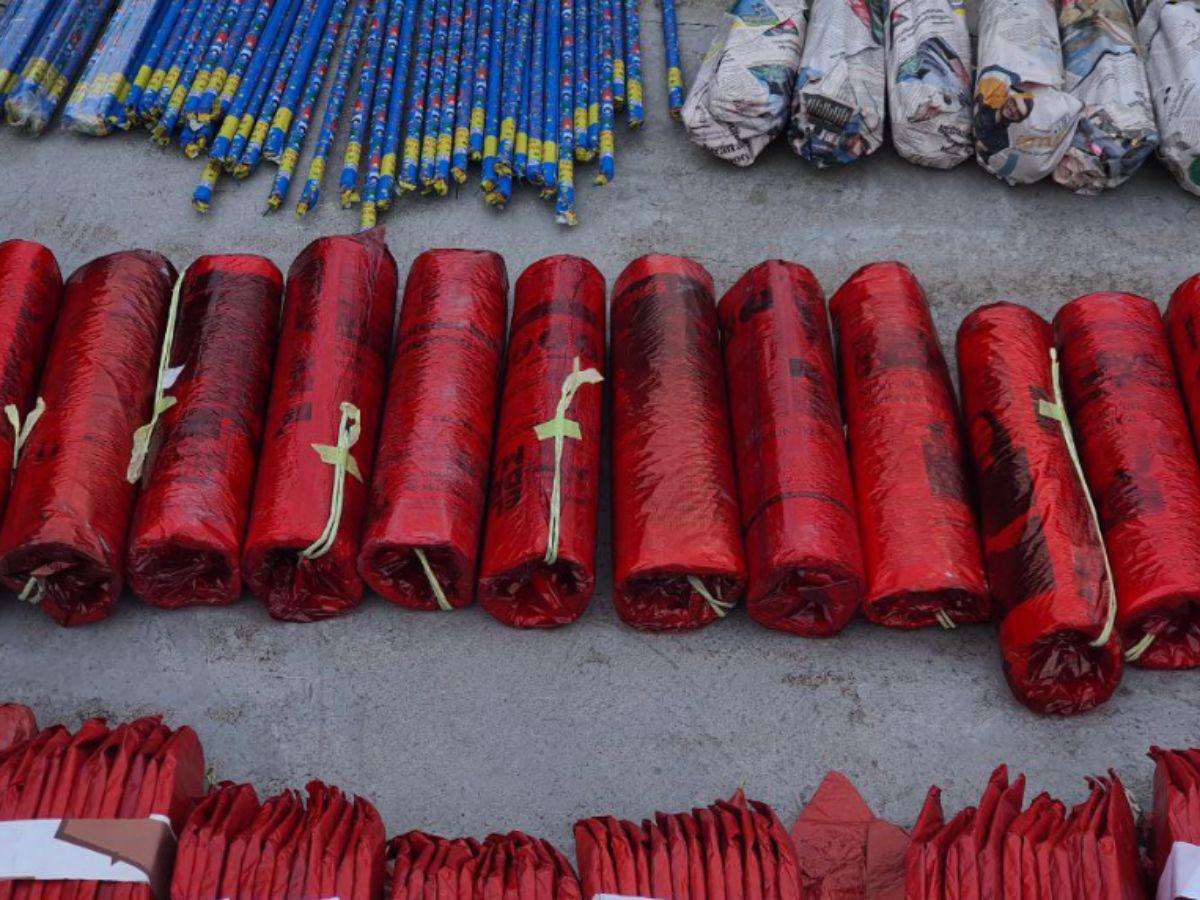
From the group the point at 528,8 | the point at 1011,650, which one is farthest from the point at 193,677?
the point at 528,8

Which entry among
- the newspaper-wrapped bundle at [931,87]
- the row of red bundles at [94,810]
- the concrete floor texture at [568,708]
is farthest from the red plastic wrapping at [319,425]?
the newspaper-wrapped bundle at [931,87]

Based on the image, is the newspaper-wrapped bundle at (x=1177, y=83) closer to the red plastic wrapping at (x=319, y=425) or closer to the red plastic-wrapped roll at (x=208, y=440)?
the red plastic wrapping at (x=319, y=425)

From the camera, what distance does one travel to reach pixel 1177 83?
191 inches

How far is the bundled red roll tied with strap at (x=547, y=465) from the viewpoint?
353 centimetres

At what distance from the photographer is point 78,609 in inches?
146

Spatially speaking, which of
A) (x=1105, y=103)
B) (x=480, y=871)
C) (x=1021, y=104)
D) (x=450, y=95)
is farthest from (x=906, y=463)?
(x=450, y=95)

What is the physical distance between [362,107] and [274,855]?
11.7 feet

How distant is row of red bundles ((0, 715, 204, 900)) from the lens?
280 cm

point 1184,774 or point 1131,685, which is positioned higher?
point 1131,685

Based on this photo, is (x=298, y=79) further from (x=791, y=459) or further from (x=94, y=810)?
(x=94, y=810)

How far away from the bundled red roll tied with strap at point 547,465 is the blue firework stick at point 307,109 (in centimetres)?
152

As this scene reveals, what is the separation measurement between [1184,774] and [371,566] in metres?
2.42

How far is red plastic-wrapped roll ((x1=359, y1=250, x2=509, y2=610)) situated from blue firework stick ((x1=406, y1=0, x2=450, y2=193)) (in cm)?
90

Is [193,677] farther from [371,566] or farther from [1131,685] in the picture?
[1131,685]
